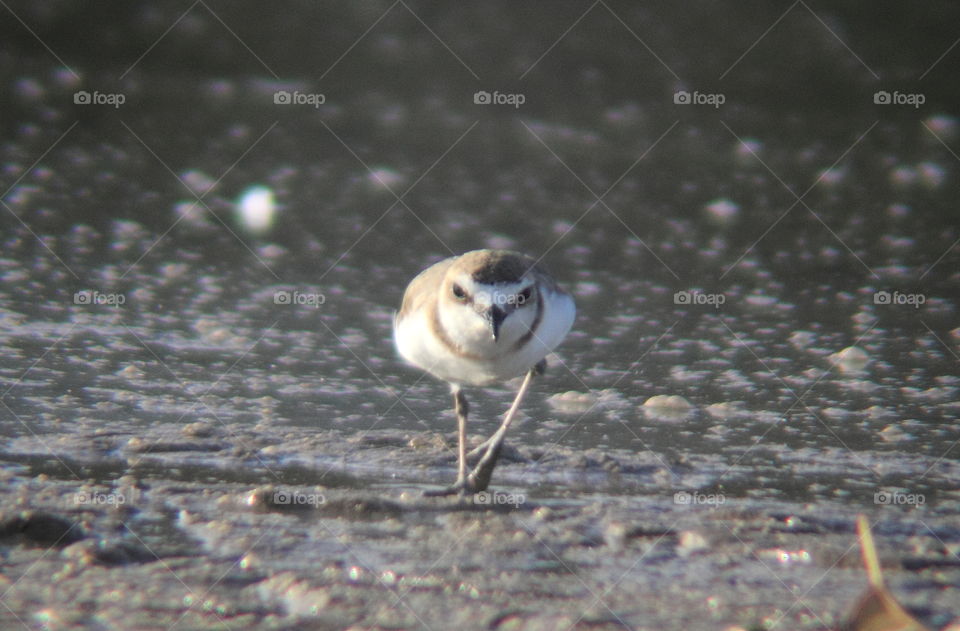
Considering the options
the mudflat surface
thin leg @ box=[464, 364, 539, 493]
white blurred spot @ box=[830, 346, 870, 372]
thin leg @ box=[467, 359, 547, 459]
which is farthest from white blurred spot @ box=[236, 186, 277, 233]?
white blurred spot @ box=[830, 346, 870, 372]

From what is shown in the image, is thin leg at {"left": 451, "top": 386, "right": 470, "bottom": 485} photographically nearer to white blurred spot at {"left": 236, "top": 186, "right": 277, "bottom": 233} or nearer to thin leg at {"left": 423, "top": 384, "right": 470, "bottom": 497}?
thin leg at {"left": 423, "top": 384, "right": 470, "bottom": 497}

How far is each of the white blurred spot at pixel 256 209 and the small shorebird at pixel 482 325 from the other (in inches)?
74.5

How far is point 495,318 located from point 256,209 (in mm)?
2983

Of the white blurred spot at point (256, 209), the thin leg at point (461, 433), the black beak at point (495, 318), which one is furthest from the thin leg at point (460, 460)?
the white blurred spot at point (256, 209)

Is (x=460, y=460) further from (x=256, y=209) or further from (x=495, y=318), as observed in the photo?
(x=256, y=209)

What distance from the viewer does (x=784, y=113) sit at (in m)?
5.80

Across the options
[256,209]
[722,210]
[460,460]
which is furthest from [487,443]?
[256,209]

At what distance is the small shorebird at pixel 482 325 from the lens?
4105mm

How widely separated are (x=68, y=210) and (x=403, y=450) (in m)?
3.35

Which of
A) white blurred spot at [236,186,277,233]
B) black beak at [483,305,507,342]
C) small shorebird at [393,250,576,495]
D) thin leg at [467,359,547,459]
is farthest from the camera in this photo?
white blurred spot at [236,186,277,233]

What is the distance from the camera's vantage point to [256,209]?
6203mm

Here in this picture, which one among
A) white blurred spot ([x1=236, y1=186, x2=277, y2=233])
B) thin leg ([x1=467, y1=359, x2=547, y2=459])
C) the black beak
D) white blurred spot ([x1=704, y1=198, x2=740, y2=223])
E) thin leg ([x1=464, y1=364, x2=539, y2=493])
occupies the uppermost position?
white blurred spot ([x1=236, y1=186, x2=277, y2=233])

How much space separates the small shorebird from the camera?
411 cm

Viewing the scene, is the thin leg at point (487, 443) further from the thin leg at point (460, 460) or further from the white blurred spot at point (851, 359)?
the white blurred spot at point (851, 359)
